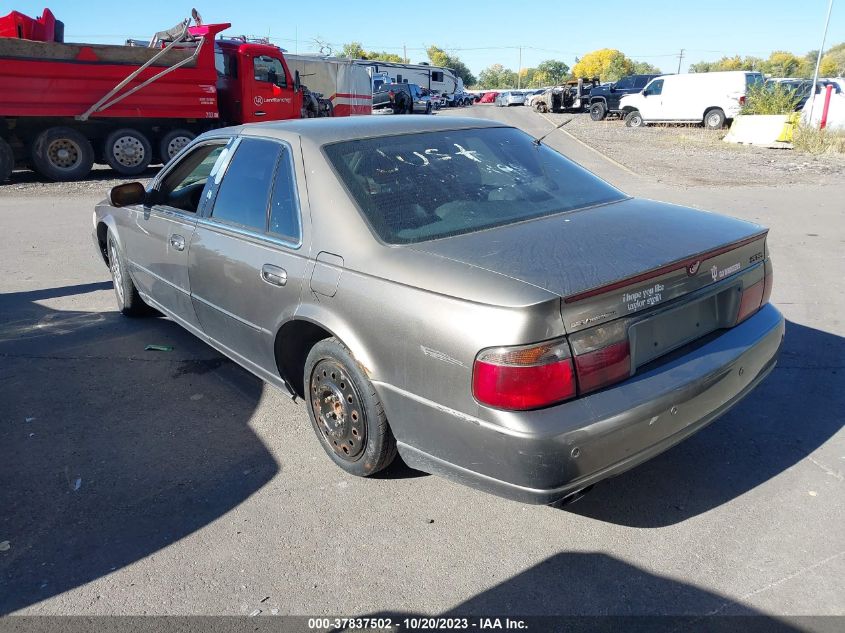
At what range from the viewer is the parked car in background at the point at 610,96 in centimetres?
3179

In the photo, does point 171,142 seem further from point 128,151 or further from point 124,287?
point 124,287

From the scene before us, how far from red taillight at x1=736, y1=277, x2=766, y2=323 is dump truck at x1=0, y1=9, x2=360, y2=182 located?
13839mm

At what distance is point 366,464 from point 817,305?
14.0 ft

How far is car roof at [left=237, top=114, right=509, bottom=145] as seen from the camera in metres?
3.46

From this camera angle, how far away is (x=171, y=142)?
1534cm

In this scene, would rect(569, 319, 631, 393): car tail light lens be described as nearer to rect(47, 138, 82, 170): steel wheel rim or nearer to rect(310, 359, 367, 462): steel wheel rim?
rect(310, 359, 367, 462): steel wheel rim

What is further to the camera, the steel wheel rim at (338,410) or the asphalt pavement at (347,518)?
the steel wheel rim at (338,410)

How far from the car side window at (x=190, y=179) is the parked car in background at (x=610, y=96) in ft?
100

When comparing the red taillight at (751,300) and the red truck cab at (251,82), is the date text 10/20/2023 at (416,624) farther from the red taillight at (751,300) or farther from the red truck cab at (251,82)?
the red truck cab at (251,82)

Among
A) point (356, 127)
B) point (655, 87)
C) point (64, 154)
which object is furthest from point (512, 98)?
point (356, 127)

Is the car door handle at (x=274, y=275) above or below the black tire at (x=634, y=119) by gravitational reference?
below

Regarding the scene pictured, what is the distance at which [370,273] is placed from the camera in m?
2.79

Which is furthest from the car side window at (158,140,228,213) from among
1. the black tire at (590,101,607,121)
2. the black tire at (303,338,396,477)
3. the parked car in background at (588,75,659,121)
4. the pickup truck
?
the pickup truck

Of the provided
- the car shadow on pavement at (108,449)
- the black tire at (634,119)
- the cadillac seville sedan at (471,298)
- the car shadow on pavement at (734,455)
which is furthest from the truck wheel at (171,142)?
the black tire at (634,119)
